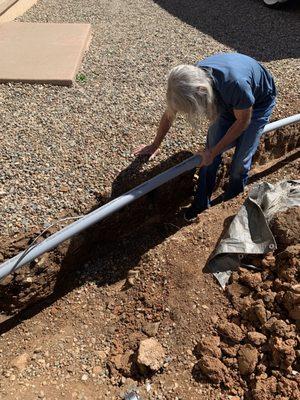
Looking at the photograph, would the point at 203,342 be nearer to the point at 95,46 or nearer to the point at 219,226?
the point at 219,226

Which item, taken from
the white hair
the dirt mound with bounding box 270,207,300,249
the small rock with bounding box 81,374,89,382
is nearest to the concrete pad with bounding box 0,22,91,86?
the white hair

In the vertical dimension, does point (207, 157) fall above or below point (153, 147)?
above

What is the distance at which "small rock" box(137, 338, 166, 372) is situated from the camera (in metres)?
3.35

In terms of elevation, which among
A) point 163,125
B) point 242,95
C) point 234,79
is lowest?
point 163,125

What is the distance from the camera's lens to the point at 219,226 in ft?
14.0

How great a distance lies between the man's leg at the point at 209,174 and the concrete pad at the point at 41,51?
7.72ft

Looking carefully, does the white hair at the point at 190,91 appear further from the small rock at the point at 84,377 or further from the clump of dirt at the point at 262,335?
the small rock at the point at 84,377

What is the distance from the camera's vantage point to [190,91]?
2910 millimetres

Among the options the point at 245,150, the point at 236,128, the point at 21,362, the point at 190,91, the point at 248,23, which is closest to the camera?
the point at 190,91

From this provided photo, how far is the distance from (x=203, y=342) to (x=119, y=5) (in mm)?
7247

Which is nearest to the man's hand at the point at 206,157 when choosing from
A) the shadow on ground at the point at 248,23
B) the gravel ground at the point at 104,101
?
the gravel ground at the point at 104,101

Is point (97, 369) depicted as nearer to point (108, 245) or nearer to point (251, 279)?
point (108, 245)

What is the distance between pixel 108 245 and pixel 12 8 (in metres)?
5.22

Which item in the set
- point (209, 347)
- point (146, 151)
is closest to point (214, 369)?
point (209, 347)
